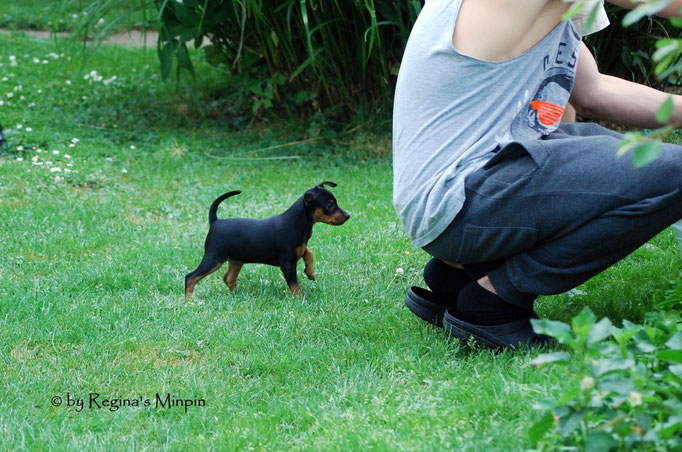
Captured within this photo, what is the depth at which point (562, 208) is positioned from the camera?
240cm

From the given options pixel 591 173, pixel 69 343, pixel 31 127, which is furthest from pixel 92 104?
pixel 591 173

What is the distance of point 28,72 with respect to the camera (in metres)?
8.22

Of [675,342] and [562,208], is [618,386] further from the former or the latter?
[562,208]

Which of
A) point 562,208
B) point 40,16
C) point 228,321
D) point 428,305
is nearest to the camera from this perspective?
point 562,208

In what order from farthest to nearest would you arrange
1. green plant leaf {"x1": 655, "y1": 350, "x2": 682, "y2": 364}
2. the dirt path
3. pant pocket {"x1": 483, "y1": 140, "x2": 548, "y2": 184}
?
the dirt path, pant pocket {"x1": 483, "y1": 140, "x2": 548, "y2": 184}, green plant leaf {"x1": 655, "y1": 350, "x2": 682, "y2": 364}

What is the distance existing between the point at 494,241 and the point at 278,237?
1144mm


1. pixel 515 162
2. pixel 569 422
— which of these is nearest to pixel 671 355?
pixel 569 422

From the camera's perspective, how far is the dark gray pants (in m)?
2.35

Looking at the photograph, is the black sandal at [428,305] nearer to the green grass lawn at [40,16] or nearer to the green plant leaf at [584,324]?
the green plant leaf at [584,324]

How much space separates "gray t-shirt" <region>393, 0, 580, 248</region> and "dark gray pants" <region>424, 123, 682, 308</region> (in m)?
0.08

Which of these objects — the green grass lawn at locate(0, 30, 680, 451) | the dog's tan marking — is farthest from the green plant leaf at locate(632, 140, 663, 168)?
the dog's tan marking

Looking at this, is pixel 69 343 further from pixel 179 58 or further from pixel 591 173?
pixel 179 58

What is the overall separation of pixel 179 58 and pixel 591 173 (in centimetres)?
451

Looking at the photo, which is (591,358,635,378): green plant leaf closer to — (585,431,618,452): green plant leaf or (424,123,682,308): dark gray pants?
(585,431,618,452): green plant leaf
